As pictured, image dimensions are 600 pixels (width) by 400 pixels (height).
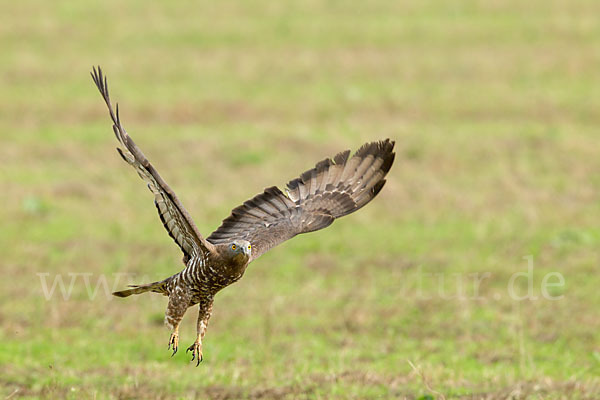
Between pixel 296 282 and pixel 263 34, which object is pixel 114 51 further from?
pixel 296 282

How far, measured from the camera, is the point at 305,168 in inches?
639

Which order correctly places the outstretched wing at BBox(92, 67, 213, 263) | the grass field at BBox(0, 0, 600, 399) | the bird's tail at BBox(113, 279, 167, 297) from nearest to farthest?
the outstretched wing at BBox(92, 67, 213, 263) → the bird's tail at BBox(113, 279, 167, 297) → the grass field at BBox(0, 0, 600, 399)

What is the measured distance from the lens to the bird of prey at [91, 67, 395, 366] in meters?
6.59

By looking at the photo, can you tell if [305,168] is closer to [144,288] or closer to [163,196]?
[144,288]

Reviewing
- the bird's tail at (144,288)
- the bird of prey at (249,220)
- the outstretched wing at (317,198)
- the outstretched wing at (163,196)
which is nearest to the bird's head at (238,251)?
the bird of prey at (249,220)

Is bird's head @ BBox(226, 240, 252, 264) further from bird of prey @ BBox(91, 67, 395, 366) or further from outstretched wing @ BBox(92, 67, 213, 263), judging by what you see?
outstretched wing @ BBox(92, 67, 213, 263)

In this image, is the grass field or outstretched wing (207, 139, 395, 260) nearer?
outstretched wing (207, 139, 395, 260)

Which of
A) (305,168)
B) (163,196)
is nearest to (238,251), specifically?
(163,196)

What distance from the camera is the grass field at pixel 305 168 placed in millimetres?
9492

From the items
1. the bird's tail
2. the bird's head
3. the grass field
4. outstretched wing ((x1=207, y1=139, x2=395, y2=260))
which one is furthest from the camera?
the grass field

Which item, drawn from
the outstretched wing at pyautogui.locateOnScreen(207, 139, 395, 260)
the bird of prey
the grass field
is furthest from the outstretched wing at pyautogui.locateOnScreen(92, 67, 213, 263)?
the grass field

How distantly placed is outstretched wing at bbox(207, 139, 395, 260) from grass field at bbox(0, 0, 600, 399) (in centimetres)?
146

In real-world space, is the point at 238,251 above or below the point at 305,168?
below

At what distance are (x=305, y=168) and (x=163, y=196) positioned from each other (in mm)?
9866
